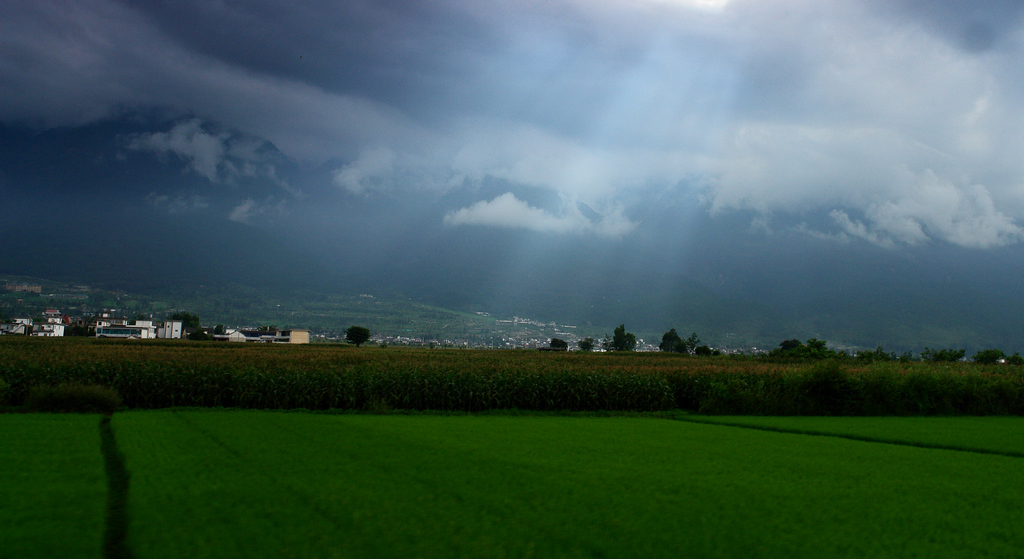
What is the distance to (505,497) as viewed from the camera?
5840 mm

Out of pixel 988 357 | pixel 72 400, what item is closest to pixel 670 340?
pixel 988 357

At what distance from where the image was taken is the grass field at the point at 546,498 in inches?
177

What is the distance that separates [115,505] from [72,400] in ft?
37.2

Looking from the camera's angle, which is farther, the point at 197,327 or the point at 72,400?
the point at 197,327

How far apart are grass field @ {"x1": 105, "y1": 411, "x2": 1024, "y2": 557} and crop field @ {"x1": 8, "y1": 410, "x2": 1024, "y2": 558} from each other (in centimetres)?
3

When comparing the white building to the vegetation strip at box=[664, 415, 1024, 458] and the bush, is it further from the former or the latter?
the vegetation strip at box=[664, 415, 1024, 458]

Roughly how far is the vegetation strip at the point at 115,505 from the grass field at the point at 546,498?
11 cm

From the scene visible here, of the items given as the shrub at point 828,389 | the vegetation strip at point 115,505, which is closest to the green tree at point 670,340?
the shrub at point 828,389

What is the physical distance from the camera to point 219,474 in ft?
21.4

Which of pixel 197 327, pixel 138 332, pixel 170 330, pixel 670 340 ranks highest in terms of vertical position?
pixel 670 340

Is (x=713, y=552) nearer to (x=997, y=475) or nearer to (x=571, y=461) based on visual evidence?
(x=571, y=461)

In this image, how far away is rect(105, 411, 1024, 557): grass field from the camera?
451cm

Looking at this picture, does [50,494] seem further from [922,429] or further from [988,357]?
[988,357]

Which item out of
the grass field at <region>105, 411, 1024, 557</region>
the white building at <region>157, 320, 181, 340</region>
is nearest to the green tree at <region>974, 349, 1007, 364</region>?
the grass field at <region>105, 411, 1024, 557</region>
